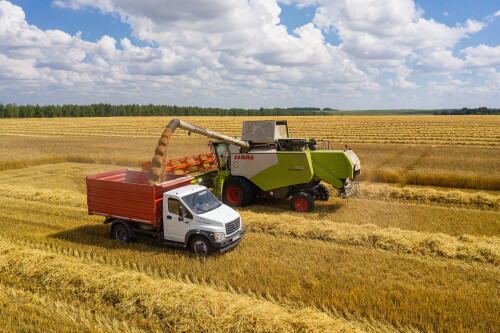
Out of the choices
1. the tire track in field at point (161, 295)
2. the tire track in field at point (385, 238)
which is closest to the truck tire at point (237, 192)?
the tire track in field at point (385, 238)

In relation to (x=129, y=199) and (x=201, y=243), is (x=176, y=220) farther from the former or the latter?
(x=129, y=199)

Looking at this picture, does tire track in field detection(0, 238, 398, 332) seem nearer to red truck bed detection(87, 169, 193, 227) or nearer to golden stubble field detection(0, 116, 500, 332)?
golden stubble field detection(0, 116, 500, 332)

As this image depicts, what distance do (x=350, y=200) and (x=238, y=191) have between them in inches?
184

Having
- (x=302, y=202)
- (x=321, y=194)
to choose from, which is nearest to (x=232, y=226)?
(x=302, y=202)

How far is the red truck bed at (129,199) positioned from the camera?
9.30 metres

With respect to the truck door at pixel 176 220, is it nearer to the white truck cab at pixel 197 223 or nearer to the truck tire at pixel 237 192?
the white truck cab at pixel 197 223

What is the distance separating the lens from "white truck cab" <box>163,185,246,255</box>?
8797 mm

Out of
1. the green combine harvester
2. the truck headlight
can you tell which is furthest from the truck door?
the green combine harvester

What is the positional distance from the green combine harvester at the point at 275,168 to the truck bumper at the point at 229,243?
10.6ft

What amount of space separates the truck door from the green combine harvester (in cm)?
300

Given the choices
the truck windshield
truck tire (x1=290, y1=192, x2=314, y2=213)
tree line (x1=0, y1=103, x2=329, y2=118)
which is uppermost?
tree line (x1=0, y1=103, x2=329, y2=118)

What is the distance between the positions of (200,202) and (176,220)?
791 mm

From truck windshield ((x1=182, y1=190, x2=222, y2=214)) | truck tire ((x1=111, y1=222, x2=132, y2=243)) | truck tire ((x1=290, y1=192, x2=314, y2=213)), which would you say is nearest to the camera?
truck windshield ((x1=182, y1=190, x2=222, y2=214))

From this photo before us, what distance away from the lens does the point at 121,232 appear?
10.2 metres
